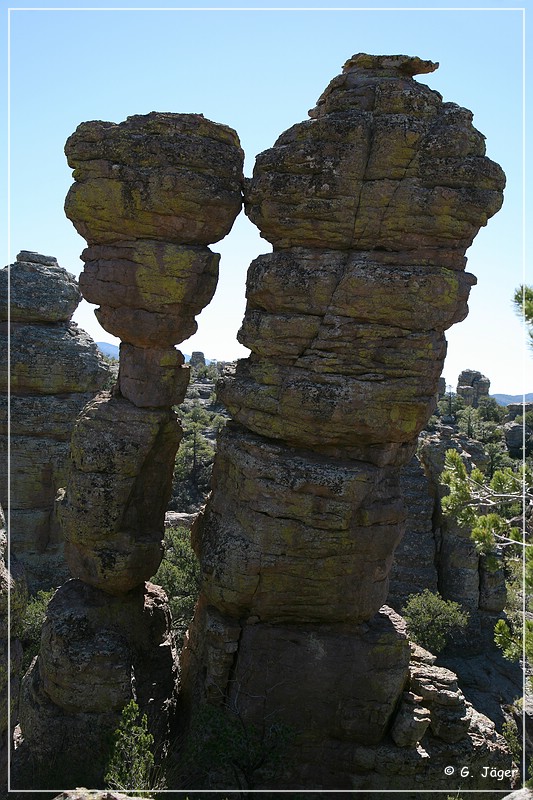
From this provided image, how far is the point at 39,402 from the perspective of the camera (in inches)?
1179

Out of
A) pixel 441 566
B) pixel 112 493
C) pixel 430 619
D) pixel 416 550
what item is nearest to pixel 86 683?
pixel 112 493

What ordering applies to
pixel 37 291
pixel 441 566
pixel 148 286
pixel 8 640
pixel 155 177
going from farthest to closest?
pixel 441 566, pixel 37 291, pixel 148 286, pixel 155 177, pixel 8 640

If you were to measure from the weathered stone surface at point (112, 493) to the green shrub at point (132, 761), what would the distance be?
3661mm

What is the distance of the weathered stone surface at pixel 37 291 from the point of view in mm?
30234

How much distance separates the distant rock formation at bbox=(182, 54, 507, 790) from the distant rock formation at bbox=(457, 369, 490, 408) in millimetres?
80256

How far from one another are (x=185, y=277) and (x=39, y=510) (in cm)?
1693

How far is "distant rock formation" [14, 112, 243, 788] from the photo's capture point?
1700 centimetres

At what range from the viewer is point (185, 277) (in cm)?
1773

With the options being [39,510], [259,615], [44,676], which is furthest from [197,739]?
[39,510]

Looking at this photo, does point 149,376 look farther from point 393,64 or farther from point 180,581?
point 180,581

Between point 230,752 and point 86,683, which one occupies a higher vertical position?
point 86,683

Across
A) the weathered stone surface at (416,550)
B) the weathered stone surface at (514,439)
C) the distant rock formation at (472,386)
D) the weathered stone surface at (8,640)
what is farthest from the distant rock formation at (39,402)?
the distant rock formation at (472,386)

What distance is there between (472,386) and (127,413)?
88.2 metres

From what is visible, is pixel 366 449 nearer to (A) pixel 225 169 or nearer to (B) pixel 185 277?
(B) pixel 185 277
